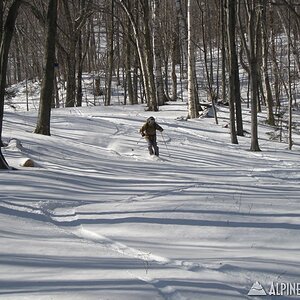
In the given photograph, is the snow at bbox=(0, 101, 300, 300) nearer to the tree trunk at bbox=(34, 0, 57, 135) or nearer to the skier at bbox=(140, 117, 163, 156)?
the skier at bbox=(140, 117, 163, 156)

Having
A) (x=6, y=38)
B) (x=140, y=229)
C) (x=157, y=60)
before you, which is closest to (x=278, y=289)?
(x=140, y=229)

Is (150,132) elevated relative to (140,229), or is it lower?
elevated

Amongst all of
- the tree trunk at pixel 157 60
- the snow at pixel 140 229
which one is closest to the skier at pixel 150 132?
the snow at pixel 140 229

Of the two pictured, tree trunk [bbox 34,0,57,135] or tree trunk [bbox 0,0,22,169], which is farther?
tree trunk [bbox 34,0,57,135]

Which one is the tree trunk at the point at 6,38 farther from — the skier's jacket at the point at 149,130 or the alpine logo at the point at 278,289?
the alpine logo at the point at 278,289

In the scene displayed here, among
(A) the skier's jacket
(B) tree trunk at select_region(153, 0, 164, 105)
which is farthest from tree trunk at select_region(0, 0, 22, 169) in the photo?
(B) tree trunk at select_region(153, 0, 164, 105)

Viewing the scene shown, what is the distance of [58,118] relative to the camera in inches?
826

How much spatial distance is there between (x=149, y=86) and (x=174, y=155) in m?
9.43

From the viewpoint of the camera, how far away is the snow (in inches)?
167

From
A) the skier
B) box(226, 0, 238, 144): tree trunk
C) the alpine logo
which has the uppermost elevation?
box(226, 0, 238, 144): tree trunk

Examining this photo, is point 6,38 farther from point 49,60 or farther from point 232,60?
point 232,60

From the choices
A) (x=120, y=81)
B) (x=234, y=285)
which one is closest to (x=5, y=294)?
(x=234, y=285)

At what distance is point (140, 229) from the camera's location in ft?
20.4

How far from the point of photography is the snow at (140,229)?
4.25m
